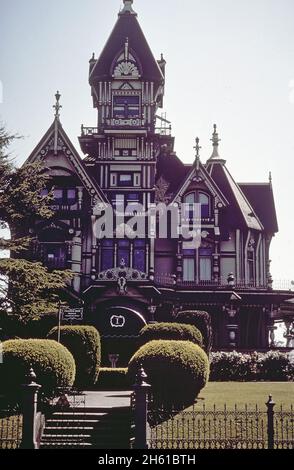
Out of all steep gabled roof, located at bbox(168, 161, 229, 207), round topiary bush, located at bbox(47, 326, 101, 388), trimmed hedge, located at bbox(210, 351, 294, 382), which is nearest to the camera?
round topiary bush, located at bbox(47, 326, 101, 388)

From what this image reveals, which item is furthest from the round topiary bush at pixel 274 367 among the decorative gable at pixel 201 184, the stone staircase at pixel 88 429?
the stone staircase at pixel 88 429

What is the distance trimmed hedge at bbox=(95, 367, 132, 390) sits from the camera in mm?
27703

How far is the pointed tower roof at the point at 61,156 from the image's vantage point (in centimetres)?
3828

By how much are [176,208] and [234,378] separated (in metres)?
11.4

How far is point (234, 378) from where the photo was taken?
31.6 meters

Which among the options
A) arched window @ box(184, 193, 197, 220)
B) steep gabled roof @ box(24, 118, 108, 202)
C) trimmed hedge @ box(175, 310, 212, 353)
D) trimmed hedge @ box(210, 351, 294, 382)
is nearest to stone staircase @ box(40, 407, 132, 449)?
trimmed hedge @ box(175, 310, 212, 353)

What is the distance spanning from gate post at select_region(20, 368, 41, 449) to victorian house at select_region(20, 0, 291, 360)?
18424mm

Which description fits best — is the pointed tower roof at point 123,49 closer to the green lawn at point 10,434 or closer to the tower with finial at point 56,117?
the tower with finial at point 56,117

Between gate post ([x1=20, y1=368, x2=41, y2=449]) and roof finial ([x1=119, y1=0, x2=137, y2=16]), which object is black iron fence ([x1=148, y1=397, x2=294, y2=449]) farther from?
roof finial ([x1=119, y1=0, x2=137, y2=16])

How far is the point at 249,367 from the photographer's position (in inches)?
1261

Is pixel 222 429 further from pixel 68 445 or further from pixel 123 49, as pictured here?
pixel 123 49

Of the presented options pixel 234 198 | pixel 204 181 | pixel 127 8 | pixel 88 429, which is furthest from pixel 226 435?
pixel 127 8

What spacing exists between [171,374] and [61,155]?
68.8 ft

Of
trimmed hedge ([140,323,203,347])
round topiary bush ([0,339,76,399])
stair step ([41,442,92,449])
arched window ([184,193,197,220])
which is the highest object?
arched window ([184,193,197,220])
